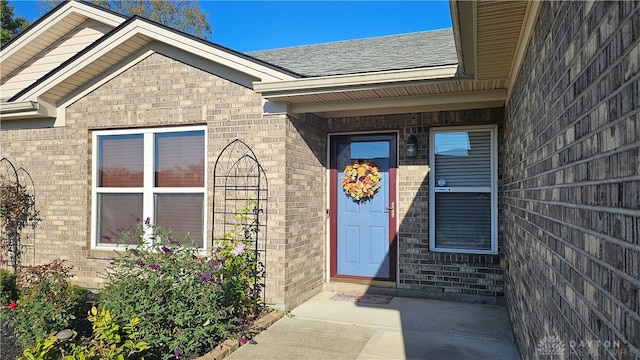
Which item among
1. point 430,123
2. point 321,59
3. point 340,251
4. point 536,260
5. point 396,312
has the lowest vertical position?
point 396,312

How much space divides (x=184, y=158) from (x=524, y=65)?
455cm

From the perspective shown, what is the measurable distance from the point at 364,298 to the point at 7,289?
5.07 meters

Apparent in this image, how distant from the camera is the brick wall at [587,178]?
44.8 inches

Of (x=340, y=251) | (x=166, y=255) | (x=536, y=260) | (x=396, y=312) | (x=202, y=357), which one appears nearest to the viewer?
(x=536, y=260)

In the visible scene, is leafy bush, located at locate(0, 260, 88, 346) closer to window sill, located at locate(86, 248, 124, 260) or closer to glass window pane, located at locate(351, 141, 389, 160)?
window sill, located at locate(86, 248, 124, 260)

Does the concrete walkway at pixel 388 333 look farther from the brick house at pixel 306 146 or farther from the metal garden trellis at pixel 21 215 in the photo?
the metal garden trellis at pixel 21 215

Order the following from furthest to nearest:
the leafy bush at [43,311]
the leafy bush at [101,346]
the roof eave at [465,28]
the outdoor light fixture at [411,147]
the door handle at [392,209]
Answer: the door handle at [392,209] < the outdoor light fixture at [411,147] < the leafy bush at [43,311] < the leafy bush at [101,346] < the roof eave at [465,28]

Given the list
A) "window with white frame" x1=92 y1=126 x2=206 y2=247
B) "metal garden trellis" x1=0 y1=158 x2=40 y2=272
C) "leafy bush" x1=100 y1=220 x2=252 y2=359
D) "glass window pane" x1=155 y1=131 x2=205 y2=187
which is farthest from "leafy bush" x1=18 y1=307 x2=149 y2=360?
"metal garden trellis" x1=0 y1=158 x2=40 y2=272

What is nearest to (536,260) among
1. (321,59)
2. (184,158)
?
(184,158)

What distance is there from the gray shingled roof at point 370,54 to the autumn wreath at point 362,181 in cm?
145

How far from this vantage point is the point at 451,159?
5992 millimetres

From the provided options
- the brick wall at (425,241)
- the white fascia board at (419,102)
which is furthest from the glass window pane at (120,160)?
the brick wall at (425,241)

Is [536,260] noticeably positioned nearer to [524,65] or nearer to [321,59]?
[524,65]

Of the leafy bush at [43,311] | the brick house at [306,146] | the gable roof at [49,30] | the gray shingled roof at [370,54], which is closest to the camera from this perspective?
the leafy bush at [43,311]
